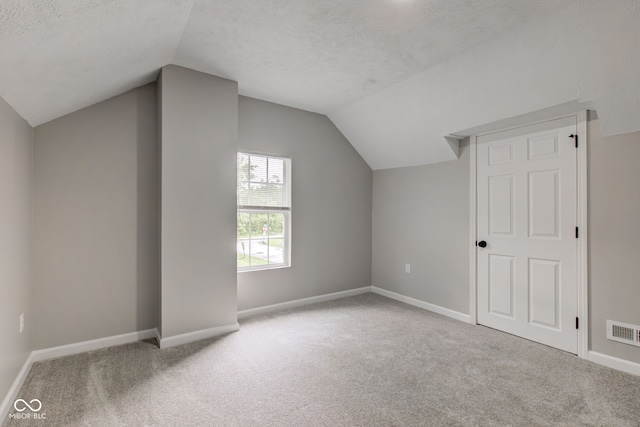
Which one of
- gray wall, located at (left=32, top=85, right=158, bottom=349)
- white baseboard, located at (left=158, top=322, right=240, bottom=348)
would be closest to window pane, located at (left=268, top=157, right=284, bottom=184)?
gray wall, located at (left=32, top=85, right=158, bottom=349)

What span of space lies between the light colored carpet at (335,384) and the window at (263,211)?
37.9 inches

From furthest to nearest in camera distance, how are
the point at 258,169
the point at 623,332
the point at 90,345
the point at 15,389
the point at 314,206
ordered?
the point at 314,206
the point at 258,169
the point at 90,345
the point at 623,332
the point at 15,389

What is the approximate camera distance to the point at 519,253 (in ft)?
10.9

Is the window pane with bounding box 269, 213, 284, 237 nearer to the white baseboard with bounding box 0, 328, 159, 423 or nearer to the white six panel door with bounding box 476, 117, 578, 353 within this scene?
the white baseboard with bounding box 0, 328, 159, 423

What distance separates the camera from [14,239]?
2191 mm

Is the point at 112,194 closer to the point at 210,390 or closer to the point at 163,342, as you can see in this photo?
the point at 163,342

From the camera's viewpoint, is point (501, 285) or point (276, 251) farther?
point (276, 251)

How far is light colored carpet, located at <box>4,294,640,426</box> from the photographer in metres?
1.98

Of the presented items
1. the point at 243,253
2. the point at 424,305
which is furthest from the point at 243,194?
the point at 424,305

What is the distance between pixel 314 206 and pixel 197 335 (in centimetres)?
212

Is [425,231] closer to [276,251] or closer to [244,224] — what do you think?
[276,251]

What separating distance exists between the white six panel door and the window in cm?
233

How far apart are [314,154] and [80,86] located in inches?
104

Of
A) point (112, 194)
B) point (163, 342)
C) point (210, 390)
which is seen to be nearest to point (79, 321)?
point (163, 342)
